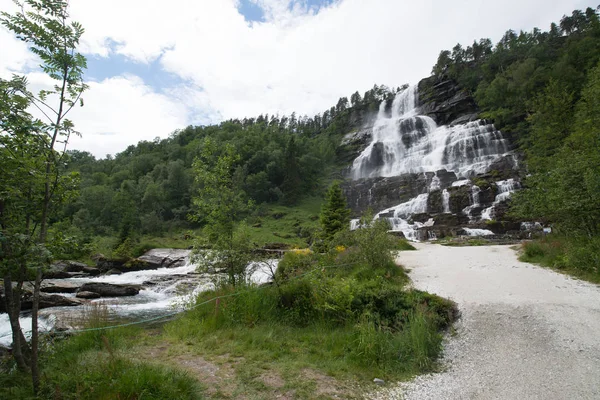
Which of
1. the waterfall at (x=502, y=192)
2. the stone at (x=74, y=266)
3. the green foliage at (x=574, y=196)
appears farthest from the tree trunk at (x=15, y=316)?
the waterfall at (x=502, y=192)

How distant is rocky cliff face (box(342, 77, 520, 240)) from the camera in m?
27.1

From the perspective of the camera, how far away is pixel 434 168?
44062 millimetres

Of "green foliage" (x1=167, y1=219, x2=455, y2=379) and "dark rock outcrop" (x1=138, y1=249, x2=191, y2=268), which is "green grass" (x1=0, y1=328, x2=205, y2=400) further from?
"dark rock outcrop" (x1=138, y1=249, x2=191, y2=268)

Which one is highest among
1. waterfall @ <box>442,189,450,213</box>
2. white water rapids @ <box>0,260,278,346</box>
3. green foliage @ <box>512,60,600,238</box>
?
waterfall @ <box>442,189,450,213</box>

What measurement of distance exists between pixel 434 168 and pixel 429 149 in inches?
249

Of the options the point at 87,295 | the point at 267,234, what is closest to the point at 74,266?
the point at 87,295

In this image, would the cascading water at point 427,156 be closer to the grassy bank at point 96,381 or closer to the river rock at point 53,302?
the river rock at point 53,302

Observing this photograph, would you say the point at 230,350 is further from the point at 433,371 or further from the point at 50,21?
the point at 50,21

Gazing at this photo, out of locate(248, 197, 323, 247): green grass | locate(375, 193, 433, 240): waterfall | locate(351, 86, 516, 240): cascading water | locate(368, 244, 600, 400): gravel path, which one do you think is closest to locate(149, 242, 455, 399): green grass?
locate(368, 244, 600, 400): gravel path

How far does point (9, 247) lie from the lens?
301 cm

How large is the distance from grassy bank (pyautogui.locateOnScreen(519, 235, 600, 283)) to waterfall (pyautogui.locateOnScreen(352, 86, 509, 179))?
96.6ft

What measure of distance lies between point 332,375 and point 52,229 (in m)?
3.92

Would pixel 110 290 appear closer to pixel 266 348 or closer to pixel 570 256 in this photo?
pixel 266 348

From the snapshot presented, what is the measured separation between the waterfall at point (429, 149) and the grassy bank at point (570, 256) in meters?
29.4
